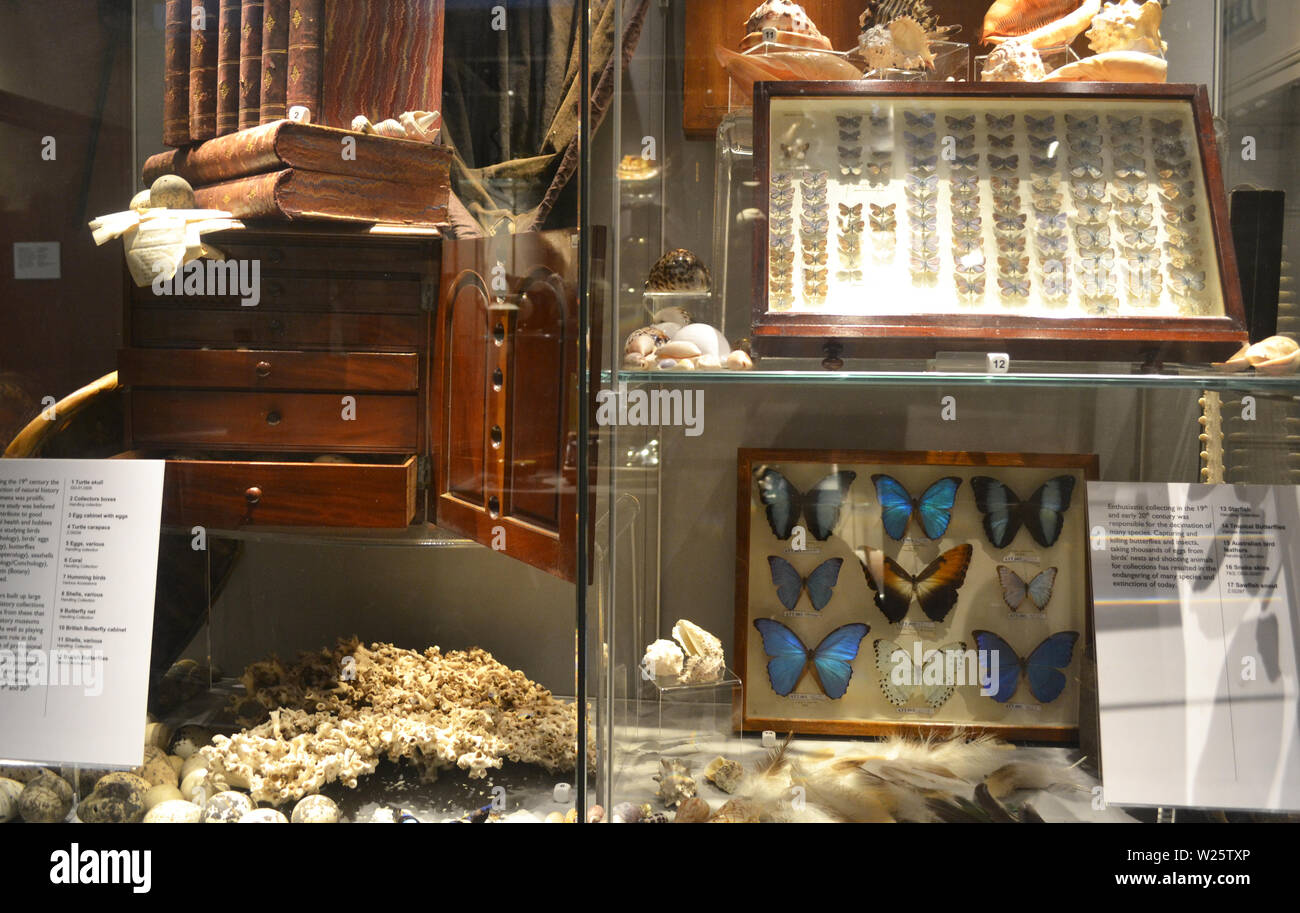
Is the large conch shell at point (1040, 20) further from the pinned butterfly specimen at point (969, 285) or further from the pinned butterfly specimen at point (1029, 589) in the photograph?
the pinned butterfly specimen at point (1029, 589)

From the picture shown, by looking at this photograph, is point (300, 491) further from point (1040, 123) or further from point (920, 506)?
point (1040, 123)

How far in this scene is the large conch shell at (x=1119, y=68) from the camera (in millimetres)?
1103

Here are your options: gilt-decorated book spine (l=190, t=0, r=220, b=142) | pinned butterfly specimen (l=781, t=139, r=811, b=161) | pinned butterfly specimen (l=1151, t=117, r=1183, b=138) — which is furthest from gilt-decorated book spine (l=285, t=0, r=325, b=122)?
pinned butterfly specimen (l=1151, t=117, r=1183, b=138)

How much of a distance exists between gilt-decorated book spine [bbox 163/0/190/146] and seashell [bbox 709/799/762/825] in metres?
1.08

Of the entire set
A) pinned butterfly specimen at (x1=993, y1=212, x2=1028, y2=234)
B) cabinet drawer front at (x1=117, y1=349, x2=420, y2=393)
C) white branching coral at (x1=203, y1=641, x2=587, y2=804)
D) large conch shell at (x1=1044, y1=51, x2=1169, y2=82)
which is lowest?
white branching coral at (x1=203, y1=641, x2=587, y2=804)

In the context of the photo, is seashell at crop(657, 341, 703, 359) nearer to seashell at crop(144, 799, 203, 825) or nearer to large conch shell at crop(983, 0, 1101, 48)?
large conch shell at crop(983, 0, 1101, 48)

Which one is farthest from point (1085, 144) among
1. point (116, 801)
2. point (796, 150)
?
point (116, 801)

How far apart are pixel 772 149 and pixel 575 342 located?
13.8 inches

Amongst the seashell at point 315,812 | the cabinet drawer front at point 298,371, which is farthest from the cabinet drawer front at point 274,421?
the seashell at point 315,812

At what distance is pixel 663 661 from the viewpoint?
1136 millimetres

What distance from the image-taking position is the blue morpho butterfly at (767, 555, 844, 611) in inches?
47.0

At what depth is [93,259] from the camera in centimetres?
118

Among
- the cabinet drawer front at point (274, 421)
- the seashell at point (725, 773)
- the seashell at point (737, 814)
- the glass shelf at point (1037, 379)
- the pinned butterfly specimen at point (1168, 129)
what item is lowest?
the seashell at point (737, 814)
